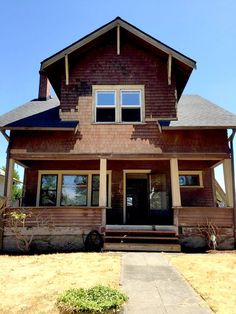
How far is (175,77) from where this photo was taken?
11.2 meters

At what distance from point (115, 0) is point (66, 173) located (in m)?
7.37

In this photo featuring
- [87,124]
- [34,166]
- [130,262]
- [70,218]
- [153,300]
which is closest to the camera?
[153,300]

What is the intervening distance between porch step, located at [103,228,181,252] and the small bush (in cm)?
466

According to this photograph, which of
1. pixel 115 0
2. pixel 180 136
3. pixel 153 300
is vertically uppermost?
pixel 115 0

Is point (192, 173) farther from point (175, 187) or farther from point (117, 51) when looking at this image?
point (117, 51)

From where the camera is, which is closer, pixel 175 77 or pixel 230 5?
pixel 230 5

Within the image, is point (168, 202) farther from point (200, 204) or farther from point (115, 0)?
point (115, 0)

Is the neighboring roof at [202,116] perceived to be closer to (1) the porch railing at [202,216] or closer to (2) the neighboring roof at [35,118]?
(1) the porch railing at [202,216]

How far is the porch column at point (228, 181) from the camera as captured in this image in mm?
9477

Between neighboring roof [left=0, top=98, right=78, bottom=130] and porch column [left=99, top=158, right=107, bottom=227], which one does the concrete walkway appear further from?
neighboring roof [left=0, top=98, right=78, bottom=130]

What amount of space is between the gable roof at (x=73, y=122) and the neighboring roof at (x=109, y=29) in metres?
1.90

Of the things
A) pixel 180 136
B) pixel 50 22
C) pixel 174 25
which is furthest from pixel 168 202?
pixel 50 22

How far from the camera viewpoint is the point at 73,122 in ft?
34.2

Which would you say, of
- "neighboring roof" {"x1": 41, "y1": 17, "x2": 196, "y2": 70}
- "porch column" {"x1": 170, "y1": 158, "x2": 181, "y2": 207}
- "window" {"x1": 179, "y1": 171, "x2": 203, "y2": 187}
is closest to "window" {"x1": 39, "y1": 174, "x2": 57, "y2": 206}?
"neighboring roof" {"x1": 41, "y1": 17, "x2": 196, "y2": 70}
